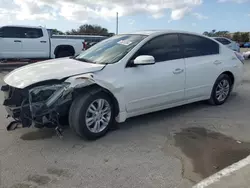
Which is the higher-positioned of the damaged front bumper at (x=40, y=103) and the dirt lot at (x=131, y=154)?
the damaged front bumper at (x=40, y=103)

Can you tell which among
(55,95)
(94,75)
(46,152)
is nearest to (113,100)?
(94,75)

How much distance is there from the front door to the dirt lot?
445 mm

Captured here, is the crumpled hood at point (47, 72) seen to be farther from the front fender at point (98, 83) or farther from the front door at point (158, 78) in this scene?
A: the front door at point (158, 78)

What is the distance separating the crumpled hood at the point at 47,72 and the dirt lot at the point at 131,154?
2.93ft

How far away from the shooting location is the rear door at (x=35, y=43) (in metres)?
12.9

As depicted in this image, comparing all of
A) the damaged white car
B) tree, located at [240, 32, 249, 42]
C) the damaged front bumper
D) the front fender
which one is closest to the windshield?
the damaged white car

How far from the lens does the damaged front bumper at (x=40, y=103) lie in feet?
12.7

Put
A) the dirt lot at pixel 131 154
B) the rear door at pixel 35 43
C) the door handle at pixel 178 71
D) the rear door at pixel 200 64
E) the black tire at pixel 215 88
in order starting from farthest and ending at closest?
the rear door at pixel 35 43, the black tire at pixel 215 88, the rear door at pixel 200 64, the door handle at pixel 178 71, the dirt lot at pixel 131 154

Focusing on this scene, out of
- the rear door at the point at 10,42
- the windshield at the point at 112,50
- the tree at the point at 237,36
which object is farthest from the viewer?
the tree at the point at 237,36

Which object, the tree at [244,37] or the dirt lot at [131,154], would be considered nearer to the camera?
the dirt lot at [131,154]

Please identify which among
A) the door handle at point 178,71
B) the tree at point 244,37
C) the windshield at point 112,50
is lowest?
the door handle at point 178,71

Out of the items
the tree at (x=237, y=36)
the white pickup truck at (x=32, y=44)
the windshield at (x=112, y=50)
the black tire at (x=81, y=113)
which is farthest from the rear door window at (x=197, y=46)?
the tree at (x=237, y=36)

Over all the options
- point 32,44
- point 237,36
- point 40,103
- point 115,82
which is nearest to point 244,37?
point 237,36

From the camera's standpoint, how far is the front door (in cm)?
447
